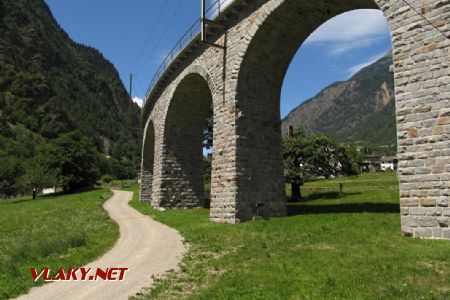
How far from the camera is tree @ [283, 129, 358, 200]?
3034 centimetres

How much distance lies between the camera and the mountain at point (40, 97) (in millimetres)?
123812

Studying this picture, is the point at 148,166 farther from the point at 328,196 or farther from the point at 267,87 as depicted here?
the point at 267,87

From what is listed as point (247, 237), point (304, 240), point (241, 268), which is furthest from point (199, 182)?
point (241, 268)

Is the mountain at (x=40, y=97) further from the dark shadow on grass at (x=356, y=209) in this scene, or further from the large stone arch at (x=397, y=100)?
the dark shadow on grass at (x=356, y=209)

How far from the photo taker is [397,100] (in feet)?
39.6

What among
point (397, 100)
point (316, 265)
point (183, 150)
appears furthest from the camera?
point (183, 150)

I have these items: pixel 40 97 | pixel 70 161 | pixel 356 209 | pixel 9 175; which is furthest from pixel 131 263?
pixel 40 97

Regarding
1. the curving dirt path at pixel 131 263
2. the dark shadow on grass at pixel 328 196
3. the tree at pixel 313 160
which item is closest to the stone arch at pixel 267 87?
the curving dirt path at pixel 131 263

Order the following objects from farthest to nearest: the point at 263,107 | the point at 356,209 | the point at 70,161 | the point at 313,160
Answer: the point at 70,161
the point at 313,160
the point at 263,107
the point at 356,209

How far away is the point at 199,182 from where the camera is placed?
3069cm

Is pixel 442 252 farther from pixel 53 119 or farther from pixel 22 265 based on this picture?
pixel 53 119

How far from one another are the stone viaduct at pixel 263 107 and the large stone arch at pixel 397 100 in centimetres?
3

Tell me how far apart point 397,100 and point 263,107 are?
A: 8754mm

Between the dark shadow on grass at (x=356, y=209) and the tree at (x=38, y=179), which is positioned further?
the tree at (x=38, y=179)
